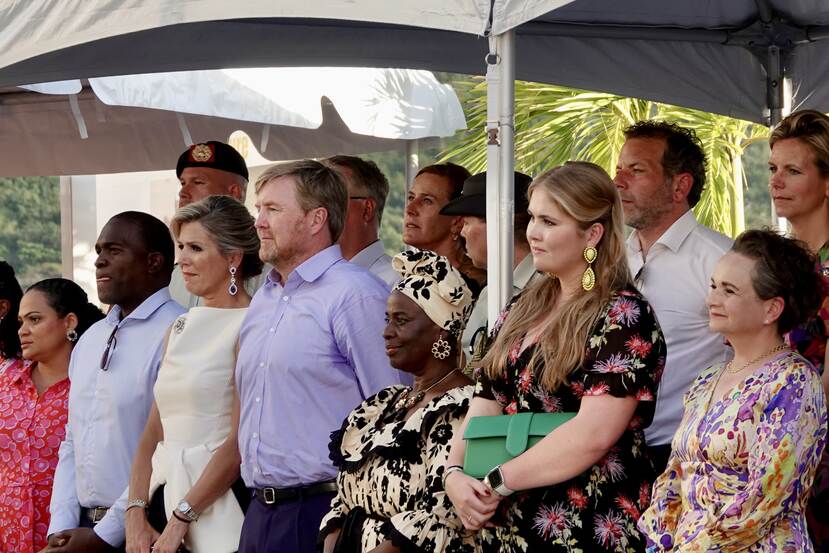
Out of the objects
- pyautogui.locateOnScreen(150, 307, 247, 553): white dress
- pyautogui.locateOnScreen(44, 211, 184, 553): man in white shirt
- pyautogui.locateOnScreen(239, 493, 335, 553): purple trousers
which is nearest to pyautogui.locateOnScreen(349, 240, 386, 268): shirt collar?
pyautogui.locateOnScreen(44, 211, 184, 553): man in white shirt

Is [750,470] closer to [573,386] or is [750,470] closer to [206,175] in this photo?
[573,386]

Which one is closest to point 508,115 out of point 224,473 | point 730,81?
point 224,473

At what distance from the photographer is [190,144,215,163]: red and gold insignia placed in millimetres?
6414

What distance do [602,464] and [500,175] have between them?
925 millimetres

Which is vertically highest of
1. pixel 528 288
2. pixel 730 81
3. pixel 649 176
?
pixel 730 81

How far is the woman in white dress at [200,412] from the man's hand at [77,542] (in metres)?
0.23

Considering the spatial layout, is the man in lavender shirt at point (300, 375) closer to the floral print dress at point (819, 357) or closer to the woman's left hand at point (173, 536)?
the woman's left hand at point (173, 536)

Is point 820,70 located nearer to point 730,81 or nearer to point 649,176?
point 730,81

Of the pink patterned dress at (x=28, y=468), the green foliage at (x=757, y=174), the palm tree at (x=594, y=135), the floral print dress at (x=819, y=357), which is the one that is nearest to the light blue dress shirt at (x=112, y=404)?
the pink patterned dress at (x=28, y=468)

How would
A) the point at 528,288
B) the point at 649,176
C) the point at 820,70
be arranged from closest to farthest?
1. the point at 528,288
2. the point at 649,176
3. the point at 820,70

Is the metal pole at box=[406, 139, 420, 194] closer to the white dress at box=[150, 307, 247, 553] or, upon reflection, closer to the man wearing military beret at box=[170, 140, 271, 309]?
the man wearing military beret at box=[170, 140, 271, 309]

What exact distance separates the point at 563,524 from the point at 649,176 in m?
1.78

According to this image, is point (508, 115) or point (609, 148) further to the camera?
point (609, 148)

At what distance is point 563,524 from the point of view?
3.59m
